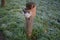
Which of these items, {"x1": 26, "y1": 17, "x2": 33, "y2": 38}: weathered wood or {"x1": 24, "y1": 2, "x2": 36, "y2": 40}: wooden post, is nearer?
{"x1": 24, "y1": 2, "x2": 36, "y2": 40}: wooden post

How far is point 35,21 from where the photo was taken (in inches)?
249

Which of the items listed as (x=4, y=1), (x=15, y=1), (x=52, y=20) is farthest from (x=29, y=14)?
(x=15, y=1)

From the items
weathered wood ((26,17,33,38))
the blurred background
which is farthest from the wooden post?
the blurred background

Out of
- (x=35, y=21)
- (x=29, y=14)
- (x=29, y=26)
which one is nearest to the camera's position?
(x=29, y=14)

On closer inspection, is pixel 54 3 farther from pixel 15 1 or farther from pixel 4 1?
→ pixel 4 1

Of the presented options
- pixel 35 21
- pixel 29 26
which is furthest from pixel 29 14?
pixel 35 21

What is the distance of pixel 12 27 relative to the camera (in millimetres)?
5906

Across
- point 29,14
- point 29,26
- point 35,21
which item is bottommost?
point 35,21

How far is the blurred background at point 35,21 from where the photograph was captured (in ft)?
18.2

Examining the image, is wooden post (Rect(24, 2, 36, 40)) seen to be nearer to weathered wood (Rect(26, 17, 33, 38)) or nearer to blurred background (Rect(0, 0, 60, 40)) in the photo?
weathered wood (Rect(26, 17, 33, 38))

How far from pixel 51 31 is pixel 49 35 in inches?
14.6

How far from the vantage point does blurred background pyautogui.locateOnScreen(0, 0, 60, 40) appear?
219 inches

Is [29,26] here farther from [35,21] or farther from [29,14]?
[35,21]

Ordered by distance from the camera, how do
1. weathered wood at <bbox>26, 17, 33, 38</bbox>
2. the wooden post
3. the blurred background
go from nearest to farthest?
the wooden post, weathered wood at <bbox>26, 17, 33, 38</bbox>, the blurred background
